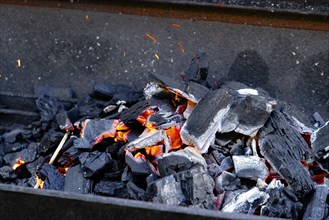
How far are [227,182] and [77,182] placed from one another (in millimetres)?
653

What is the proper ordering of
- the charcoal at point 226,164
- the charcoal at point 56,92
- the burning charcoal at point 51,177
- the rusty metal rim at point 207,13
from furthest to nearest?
the charcoal at point 56,92 < the rusty metal rim at point 207,13 < the burning charcoal at point 51,177 < the charcoal at point 226,164

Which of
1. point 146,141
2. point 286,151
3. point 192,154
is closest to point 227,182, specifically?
point 192,154

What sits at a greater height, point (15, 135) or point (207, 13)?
point (207, 13)

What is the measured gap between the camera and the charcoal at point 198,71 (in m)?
2.77

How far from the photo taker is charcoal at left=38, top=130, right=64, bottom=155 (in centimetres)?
273

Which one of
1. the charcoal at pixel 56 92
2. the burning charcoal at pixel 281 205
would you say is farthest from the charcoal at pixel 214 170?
the charcoal at pixel 56 92

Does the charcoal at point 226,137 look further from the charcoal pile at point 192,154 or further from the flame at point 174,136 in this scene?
the flame at point 174,136

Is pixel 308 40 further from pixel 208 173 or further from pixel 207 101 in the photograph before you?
pixel 208 173

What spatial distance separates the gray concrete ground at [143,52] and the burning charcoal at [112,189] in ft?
2.60

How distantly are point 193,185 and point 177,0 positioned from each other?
45.4 inches

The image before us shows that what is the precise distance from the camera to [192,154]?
239 cm

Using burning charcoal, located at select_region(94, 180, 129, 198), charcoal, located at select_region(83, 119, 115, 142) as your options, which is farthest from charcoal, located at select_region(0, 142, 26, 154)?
burning charcoal, located at select_region(94, 180, 129, 198)

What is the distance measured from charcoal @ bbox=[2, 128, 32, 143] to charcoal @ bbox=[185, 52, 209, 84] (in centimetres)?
91

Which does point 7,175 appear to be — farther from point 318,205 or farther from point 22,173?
point 318,205
